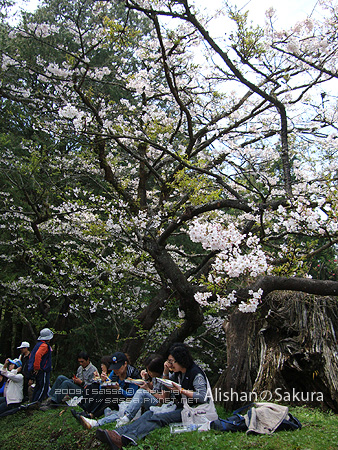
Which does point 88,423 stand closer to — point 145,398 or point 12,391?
point 145,398

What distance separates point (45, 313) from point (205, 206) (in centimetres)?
504

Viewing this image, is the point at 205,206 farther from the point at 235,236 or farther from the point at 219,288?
the point at 219,288

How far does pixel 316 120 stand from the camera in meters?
6.33

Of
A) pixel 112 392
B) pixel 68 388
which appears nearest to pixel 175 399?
pixel 112 392

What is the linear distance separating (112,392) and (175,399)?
99cm

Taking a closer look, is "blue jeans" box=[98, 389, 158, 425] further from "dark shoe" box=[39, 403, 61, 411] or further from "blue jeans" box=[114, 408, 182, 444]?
"dark shoe" box=[39, 403, 61, 411]

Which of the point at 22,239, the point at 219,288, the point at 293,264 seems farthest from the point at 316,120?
the point at 22,239

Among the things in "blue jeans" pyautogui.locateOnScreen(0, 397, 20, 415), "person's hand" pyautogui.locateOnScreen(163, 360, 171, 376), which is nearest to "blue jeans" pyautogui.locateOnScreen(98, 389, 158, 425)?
"person's hand" pyautogui.locateOnScreen(163, 360, 171, 376)

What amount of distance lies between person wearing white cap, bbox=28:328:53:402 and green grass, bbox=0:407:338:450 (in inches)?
12.6

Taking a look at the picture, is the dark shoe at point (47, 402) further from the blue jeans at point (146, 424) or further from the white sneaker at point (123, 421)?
the blue jeans at point (146, 424)

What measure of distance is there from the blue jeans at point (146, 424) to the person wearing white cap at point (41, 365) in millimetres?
2312

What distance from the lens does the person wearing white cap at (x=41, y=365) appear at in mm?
5395

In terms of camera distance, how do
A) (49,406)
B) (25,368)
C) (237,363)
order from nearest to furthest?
1. (49,406)
2. (25,368)
3. (237,363)

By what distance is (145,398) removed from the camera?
396 cm
